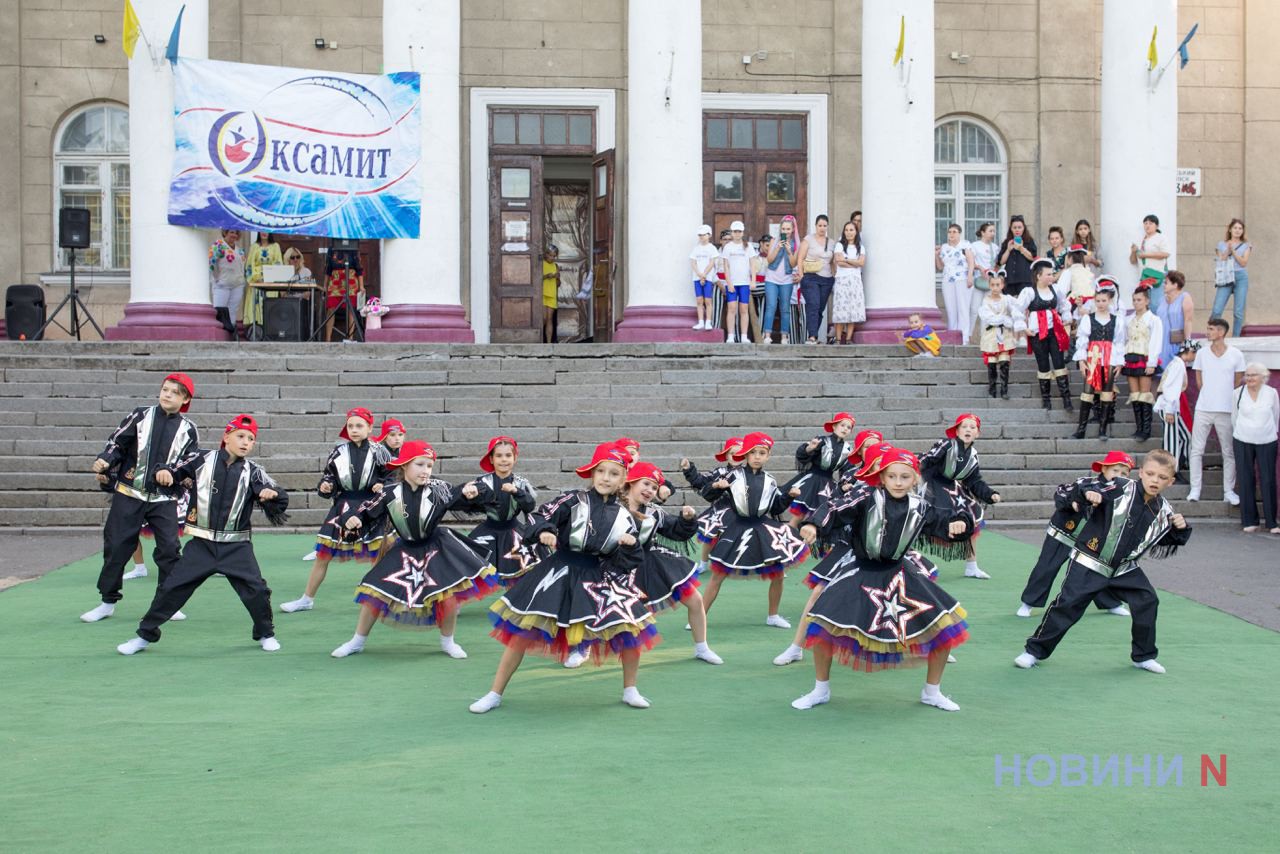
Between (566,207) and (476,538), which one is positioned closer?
(476,538)

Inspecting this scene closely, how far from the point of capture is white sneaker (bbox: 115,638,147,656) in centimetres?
911

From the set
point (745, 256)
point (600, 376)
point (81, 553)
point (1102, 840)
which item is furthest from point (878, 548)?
point (745, 256)

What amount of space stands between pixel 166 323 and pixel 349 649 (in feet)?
35.0

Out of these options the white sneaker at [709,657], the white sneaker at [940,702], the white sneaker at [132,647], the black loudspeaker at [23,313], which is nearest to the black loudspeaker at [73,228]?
the black loudspeaker at [23,313]

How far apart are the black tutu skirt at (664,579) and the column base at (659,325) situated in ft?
34.8

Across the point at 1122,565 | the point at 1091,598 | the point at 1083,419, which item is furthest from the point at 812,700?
the point at 1083,419

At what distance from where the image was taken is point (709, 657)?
8.93m

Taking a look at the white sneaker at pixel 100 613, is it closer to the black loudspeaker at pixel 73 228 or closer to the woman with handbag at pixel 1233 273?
the black loudspeaker at pixel 73 228

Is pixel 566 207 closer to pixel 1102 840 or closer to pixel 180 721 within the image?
pixel 180 721

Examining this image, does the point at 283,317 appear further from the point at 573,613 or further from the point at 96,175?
the point at 573,613

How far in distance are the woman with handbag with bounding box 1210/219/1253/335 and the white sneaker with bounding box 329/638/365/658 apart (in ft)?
48.2

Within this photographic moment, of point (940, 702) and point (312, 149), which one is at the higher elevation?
point (312, 149)

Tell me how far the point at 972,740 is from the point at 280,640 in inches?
186

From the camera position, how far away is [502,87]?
23594 mm
